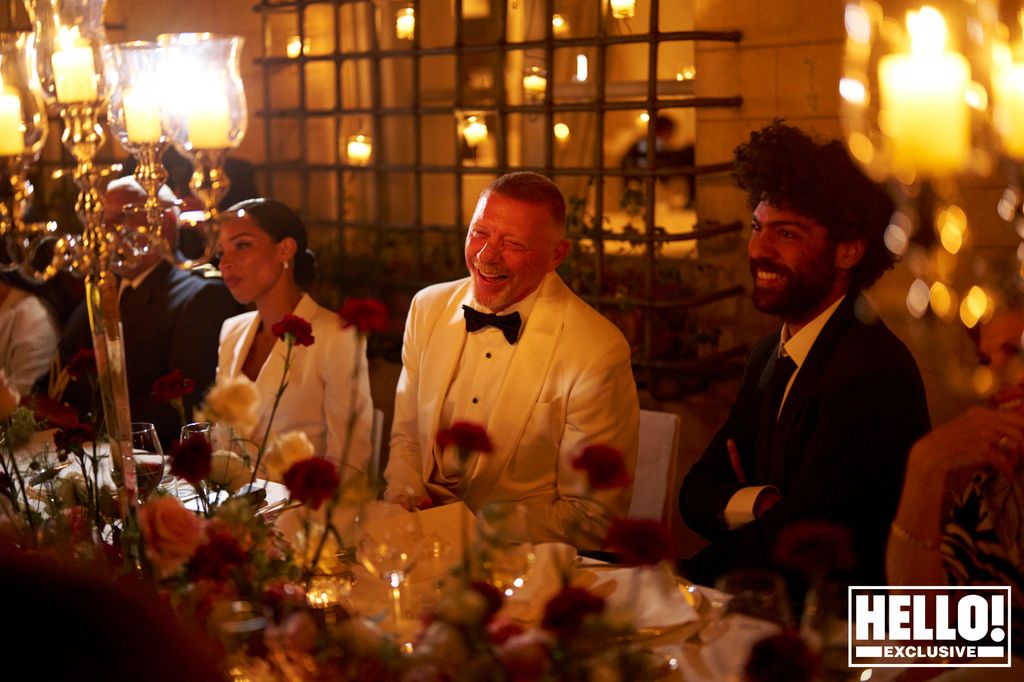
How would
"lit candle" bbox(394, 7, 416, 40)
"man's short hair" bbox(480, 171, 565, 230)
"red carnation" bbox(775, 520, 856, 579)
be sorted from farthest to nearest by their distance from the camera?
"lit candle" bbox(394, 7, 416, 40), "man's short hair" bbox(480, 171, 565, 230), "red carnation" bbox(775, 520, 856, 579)

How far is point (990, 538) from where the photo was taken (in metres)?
2.03

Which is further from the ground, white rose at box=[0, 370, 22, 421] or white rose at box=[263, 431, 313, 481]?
white rose at box=[0, 370, 22, 421]

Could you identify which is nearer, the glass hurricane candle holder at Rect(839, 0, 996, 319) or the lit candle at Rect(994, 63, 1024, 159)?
the glass hurricane candle holder at Rect(839, 0, 996, 319)

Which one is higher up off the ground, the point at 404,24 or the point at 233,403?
the point at 404,24

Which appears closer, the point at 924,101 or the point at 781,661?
the point at 781,661

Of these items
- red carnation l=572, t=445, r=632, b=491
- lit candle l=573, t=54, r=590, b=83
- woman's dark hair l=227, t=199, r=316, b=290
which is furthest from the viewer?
lit candle l=573, t=54, r=590, b=83

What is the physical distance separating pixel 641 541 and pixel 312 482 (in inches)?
17.2

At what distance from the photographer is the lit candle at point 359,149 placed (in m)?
5.52

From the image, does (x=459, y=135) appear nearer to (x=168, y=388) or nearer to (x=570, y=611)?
(x=168, y=388)

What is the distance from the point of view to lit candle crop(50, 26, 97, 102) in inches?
75.2

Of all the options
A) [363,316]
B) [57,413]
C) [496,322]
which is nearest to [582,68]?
[496,322]

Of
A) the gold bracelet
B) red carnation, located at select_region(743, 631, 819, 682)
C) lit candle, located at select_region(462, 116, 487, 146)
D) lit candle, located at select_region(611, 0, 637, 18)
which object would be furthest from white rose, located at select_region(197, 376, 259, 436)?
lit candle, located at select_region(462, 116, 487, 146)

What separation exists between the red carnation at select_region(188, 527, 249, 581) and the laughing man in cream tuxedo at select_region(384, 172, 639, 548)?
4.52ft

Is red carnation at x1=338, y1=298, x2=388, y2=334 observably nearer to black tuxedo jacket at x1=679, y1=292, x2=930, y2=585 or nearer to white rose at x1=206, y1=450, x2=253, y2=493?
white rose at x1=206, y1=450, x2=253, y2=493
